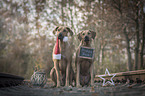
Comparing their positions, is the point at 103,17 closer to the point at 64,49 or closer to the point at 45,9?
the point at 45,9

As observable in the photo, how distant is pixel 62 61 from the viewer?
13.1ft

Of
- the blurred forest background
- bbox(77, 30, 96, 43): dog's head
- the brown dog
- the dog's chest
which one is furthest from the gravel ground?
the blurred forest background

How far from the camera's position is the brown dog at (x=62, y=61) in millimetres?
3902

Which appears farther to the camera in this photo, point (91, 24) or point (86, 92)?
point (91, 24)

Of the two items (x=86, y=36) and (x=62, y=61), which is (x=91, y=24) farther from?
(x=62, y=61)

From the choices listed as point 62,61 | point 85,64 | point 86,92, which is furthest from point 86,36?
point 86,92

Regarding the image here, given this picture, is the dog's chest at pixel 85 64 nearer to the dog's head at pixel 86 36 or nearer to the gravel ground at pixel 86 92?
the dog's head at pixel 86 36

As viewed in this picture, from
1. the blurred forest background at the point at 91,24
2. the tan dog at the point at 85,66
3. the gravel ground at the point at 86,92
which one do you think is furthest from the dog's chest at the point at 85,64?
the blurred forest background at the point at 91,24

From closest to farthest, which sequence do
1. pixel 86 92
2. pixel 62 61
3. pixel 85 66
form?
pixel 86 92, pixel 62 61, pixel 85 66

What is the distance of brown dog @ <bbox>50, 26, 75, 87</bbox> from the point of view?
3.90 meters

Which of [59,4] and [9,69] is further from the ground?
[59,4]

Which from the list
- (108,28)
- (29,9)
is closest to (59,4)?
(29,9)

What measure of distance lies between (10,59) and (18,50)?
1843 millimetres

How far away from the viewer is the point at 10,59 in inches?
450
